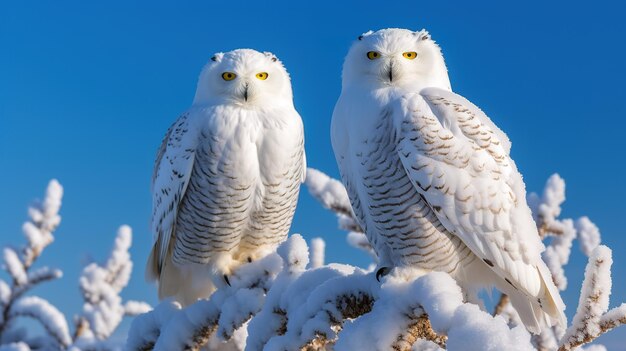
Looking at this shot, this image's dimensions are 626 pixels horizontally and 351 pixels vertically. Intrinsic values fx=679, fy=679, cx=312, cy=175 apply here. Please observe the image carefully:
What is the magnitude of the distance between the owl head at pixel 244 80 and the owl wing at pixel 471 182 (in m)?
1.30

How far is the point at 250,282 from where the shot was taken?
3291mm

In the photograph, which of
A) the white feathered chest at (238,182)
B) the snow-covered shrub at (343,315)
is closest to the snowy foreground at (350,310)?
the snow-covered shrub at (343,315)

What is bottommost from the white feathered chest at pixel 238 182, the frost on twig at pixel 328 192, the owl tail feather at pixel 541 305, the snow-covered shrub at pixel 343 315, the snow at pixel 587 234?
the snow-covered shrub at pixel 343 315

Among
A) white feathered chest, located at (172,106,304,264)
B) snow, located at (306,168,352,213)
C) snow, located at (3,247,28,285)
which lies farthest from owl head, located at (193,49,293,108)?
snow, located at (3,247,28,285)

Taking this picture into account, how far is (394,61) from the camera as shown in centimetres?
305

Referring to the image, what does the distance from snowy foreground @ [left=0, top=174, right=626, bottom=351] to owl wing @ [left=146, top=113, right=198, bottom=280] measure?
59cm

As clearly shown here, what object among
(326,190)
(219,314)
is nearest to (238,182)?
(219,314)

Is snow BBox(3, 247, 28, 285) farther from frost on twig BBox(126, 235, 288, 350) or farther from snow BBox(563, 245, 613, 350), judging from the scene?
snow BBox(563, 245, 613, 350)

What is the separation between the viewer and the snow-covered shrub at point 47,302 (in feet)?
23.9

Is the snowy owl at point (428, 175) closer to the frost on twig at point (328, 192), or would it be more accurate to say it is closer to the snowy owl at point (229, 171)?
the snowy owl at point (229, 171)

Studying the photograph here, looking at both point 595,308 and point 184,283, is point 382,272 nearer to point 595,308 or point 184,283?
point 595,308

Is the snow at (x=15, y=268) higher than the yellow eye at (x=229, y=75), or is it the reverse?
the snow at (x=15, y=268)

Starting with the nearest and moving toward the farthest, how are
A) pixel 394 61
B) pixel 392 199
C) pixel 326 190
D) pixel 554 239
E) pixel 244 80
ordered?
pixel 392 199 < pixel 394 61 < pixel 244 80 < pixel 326 190 < pixel 554 239

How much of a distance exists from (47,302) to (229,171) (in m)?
4.55
